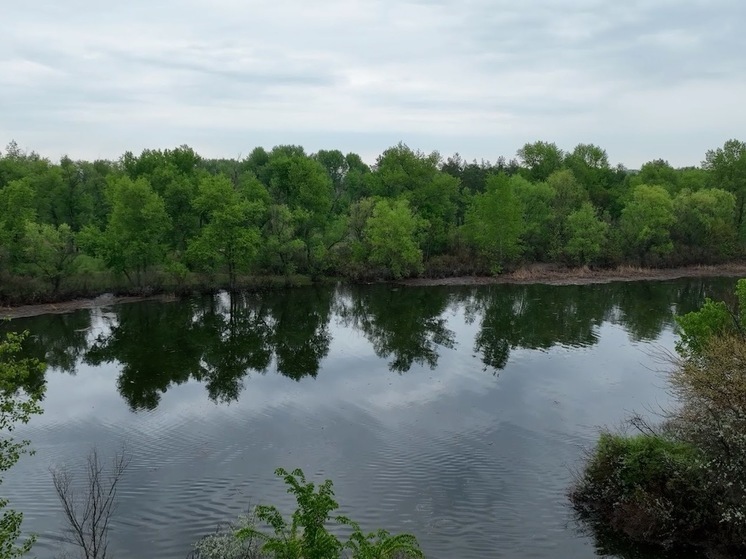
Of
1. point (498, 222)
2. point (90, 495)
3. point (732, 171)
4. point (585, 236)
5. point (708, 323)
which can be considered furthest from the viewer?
point (732, 171)

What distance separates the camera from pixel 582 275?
66.0m

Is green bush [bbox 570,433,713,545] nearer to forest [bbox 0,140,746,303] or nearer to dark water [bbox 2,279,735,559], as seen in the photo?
dark water [bbox 2,279,735,559]

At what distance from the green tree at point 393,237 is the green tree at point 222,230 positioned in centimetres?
1274

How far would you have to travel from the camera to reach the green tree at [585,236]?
2648 inches

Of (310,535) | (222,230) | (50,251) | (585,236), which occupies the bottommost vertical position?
(310,535)

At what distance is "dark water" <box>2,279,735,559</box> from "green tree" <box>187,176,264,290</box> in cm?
713

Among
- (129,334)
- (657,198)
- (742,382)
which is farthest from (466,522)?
(657,198)

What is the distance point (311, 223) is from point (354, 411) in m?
37.5

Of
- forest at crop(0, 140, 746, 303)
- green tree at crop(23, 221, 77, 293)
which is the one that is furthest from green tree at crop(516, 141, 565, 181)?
green tree at crop(23, 221, 77, 293)

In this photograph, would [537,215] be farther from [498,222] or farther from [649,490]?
[649,490]

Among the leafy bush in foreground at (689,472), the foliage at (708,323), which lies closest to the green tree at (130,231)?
the foliage at (708,323)

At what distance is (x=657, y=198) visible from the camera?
226 feet

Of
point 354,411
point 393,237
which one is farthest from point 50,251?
point 354,411

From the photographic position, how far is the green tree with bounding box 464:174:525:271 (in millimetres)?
66250
